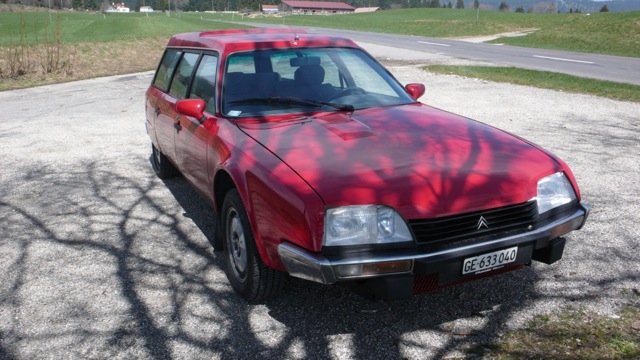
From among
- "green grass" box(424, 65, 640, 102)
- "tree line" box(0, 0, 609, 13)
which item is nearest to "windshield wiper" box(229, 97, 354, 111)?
"green grass" box(424, 65, 640, 102)

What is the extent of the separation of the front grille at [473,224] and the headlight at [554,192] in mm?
119

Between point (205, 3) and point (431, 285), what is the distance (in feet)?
531

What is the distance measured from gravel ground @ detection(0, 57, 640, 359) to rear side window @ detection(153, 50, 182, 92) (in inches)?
43.7

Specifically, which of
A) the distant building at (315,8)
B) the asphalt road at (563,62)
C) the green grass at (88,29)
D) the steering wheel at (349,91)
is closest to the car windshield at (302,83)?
the steering wheel at (349,91)

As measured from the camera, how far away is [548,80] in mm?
14922

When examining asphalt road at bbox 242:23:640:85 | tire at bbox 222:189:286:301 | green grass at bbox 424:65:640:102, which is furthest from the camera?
asphalt road at bbox 242:23:640:85

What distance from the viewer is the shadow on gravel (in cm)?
328

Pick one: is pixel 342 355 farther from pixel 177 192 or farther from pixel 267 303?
pixel 177 192

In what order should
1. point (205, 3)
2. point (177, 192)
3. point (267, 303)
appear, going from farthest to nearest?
point (205, 3) → point (177, 192) → point (267, 303)

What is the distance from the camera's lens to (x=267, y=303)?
3.76m

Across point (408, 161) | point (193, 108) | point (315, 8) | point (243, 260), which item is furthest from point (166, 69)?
point (315, 8)

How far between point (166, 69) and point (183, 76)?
81cm

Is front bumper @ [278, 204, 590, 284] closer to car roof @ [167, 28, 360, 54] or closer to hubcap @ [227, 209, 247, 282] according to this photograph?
hubcap @ [227, 209, 247, 282]

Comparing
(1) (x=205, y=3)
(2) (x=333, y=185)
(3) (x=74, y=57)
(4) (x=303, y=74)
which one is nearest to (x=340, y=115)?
(4) (x=303, y=74)
